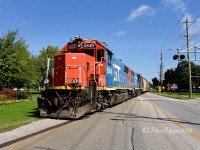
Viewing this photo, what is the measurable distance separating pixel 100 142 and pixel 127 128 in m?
3.12

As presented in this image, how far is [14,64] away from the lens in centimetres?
3562

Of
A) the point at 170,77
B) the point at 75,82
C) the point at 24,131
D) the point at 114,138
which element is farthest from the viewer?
the point at 170,77

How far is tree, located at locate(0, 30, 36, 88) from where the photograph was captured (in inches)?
1393

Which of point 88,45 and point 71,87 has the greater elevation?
point 88,45

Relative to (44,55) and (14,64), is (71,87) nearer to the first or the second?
(14,64)

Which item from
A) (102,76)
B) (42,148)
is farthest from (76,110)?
(42,148)

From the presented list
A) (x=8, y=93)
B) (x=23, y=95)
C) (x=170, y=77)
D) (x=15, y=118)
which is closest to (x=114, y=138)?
(x=15, y=118)

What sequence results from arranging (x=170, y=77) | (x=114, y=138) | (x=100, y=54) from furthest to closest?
(x=170, y=77) < (x=100, y=54) < (x=114, y=138)

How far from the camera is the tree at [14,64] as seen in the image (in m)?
35.4

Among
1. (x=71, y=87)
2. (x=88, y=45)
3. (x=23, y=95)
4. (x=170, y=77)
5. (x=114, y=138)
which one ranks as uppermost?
(x=170, y=77)

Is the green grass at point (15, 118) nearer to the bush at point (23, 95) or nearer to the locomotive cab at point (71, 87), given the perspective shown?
the locomotive cab at point (71, 87)

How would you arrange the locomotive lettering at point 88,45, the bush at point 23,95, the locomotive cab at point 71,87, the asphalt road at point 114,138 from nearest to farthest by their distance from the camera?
the asphalt road at point 114,138 < the locomotive cab at point 71,87 < the locomotive lettering at point 88,45 < the bush at point 23,95

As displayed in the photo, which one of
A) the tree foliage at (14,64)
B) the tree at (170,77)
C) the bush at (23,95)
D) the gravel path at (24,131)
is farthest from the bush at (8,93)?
the tree at (170,77)

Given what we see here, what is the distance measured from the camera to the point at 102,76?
18.6 metres
